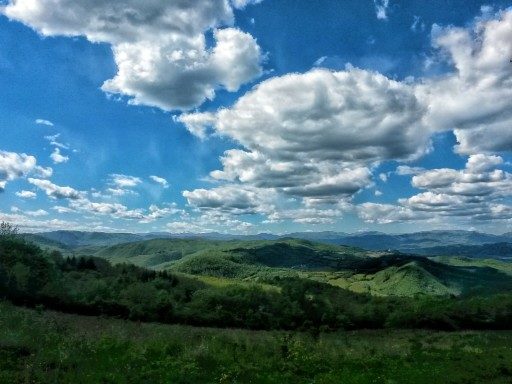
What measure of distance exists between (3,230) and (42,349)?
51.7m

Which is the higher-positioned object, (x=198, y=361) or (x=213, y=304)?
(x=198, y=361)

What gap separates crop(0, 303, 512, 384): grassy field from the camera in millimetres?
21091

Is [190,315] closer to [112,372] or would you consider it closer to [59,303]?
[59,303]

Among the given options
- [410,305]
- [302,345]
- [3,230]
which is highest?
[3,230]

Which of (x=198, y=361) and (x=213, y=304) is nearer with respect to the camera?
(x=198, y=361)

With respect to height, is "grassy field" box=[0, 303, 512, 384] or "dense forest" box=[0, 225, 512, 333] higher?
"grassy field" box=[0, 303, 512, 384]

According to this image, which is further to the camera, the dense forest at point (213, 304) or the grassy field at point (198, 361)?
the dense forest at point (213, 304)

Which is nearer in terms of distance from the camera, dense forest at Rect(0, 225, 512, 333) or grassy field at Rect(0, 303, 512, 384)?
grassy field at Rect(0, 303, 512, 384)

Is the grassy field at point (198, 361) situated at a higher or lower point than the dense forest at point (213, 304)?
higher

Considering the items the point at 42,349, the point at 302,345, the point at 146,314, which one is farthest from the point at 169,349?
the point at 146,314

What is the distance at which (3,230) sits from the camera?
6656 centimetres

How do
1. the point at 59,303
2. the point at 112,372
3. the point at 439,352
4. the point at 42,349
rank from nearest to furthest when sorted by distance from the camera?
the point at 112,372, the point at 42,349, the point at 439,352, the point at 59,303

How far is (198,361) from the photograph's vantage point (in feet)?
83.7

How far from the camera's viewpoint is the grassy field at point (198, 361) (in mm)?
21091
